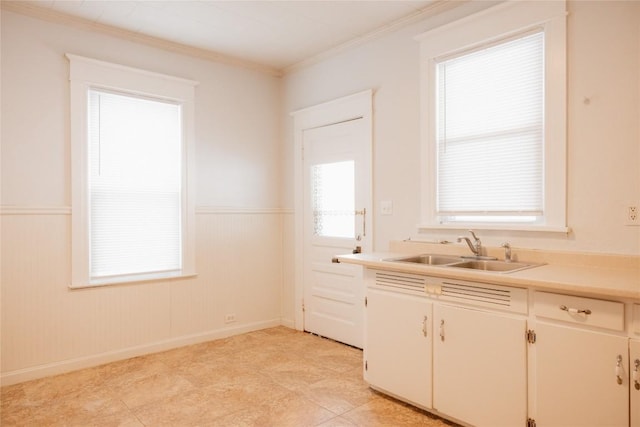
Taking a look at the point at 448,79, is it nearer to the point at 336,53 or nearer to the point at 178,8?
the point at 336,53

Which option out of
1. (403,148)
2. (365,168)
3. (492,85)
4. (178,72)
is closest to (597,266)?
(492,85)

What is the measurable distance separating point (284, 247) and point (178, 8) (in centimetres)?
254

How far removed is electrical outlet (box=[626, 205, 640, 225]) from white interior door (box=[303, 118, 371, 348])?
188 centimetres

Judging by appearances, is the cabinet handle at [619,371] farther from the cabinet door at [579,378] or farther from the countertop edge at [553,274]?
the countertop edge at [553,274]

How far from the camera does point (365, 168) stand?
3.75m

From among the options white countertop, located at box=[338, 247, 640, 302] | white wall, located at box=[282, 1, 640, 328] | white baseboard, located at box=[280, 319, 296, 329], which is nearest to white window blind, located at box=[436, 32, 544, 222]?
white wall, located at box=[282, 1, 640, 328]

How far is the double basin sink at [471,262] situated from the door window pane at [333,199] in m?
0.97

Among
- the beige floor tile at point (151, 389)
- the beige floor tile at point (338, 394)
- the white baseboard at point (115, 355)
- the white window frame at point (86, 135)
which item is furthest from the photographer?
the white window frame at point (86, 135)

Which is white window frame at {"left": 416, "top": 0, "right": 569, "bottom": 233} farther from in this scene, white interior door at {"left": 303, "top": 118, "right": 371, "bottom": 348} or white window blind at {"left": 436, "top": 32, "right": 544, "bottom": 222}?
white interior door at {"left": 303, "top": 118, "right": 371, "bottom": 348}

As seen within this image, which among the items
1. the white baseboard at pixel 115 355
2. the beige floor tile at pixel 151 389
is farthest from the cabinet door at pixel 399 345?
the white baseboard at pixel 115 355

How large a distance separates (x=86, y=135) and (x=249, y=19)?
1629mm

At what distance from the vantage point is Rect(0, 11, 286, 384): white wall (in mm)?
3143

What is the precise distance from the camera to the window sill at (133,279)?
3.44 metres

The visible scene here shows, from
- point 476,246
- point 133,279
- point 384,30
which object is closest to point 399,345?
point 476,246
